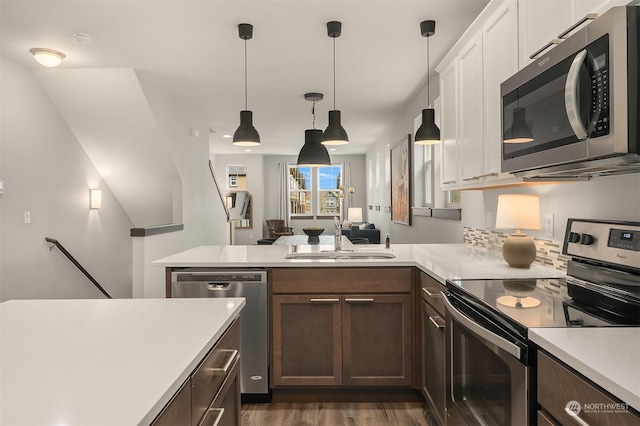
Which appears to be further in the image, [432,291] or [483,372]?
[432,291]

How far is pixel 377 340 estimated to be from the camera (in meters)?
2.56

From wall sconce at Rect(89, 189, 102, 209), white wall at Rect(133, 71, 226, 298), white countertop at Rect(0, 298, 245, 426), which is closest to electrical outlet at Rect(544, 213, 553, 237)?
white countertop at Rect(0, 298, 245, 426)

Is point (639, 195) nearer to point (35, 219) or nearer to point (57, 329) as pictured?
point (57, 329)

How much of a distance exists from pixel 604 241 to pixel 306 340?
164cm

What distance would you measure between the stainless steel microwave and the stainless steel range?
1.00ft

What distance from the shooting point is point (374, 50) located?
365 cm

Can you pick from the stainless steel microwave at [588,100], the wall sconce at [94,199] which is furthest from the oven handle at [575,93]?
the wall sconce at [94,199]

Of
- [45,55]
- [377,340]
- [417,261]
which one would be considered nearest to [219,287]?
[377,340]

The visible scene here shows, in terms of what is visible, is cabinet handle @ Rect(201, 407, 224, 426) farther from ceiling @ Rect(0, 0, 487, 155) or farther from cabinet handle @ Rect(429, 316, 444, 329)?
ceiling @ Rect(0, 0, 487, 155)

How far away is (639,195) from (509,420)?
96cm

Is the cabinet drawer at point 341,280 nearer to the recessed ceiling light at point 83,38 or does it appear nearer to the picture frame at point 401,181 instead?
the recessed ceiling light at point 83,38

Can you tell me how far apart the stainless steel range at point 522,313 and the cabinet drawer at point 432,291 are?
0.24 metres

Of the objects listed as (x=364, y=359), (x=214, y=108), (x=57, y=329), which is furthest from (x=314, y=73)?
(x=57, y=329)
